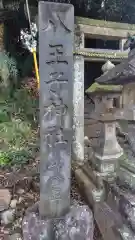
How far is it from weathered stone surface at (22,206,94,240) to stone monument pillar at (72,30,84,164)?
7.55 ft

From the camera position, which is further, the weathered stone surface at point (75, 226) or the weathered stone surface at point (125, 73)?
the weathered stone surface at point (75, 226)

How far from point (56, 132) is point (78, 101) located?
266 centimetres

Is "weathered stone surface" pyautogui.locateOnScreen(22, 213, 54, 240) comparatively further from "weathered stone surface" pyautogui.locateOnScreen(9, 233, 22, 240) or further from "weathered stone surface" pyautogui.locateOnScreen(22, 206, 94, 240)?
"weathered stone surface" pyautogui.locateOnScreen(9, 233, 22, 240)

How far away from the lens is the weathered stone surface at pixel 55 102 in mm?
1887

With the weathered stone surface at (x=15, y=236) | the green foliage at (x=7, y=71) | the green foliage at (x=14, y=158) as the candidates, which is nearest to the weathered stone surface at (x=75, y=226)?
the weathered stone surface at (x=15, y=236)

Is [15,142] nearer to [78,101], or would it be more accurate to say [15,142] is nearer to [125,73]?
[78,101]

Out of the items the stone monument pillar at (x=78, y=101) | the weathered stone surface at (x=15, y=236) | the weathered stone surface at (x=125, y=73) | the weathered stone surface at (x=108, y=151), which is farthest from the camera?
the stone monument pillar at (x=78, y=101)

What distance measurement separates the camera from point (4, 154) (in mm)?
4539

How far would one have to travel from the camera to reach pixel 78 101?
4.62 meters

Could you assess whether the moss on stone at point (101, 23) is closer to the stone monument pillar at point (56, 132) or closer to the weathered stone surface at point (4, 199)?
the stone monument pillar at point (56, 132)

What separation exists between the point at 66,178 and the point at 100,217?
3.30ft

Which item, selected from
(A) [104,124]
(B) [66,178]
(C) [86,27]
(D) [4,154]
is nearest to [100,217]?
(B) [66,178]

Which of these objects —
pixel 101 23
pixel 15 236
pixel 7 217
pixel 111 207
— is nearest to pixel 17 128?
pixel 7 217

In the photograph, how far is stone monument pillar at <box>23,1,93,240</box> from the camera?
1.90m
